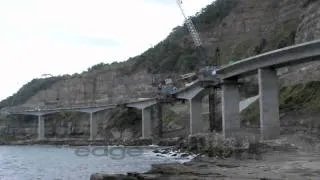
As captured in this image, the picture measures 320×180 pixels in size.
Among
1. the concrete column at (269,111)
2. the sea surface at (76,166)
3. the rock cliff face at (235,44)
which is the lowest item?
the sea surface at (76,166)

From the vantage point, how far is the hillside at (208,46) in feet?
413

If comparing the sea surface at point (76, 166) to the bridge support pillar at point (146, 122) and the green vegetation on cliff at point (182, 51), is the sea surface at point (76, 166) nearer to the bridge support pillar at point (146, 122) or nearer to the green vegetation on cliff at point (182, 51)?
the bridge support pillar at point (146, 122)

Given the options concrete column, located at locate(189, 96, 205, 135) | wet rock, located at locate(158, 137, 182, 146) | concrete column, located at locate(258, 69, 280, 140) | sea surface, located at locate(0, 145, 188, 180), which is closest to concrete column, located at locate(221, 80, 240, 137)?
sea surface, located at locate(0, 145, 188, 180)

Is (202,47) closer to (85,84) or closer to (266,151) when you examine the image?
(85,84)

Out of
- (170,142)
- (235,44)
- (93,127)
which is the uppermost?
(235,44)

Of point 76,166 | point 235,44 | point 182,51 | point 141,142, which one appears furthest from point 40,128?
point 76,166

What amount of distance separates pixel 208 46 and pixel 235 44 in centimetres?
1419

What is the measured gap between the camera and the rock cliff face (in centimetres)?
9476

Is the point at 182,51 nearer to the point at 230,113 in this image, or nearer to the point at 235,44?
the point at 235,44

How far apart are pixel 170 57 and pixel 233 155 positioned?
122744 millimetres

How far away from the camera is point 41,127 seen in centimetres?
15938

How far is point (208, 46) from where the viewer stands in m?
154

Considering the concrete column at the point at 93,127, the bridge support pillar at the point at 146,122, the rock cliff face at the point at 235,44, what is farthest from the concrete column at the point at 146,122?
the concrete column at the point at 93,127

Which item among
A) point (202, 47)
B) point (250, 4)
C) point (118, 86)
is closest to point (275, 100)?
point (202, 47)
